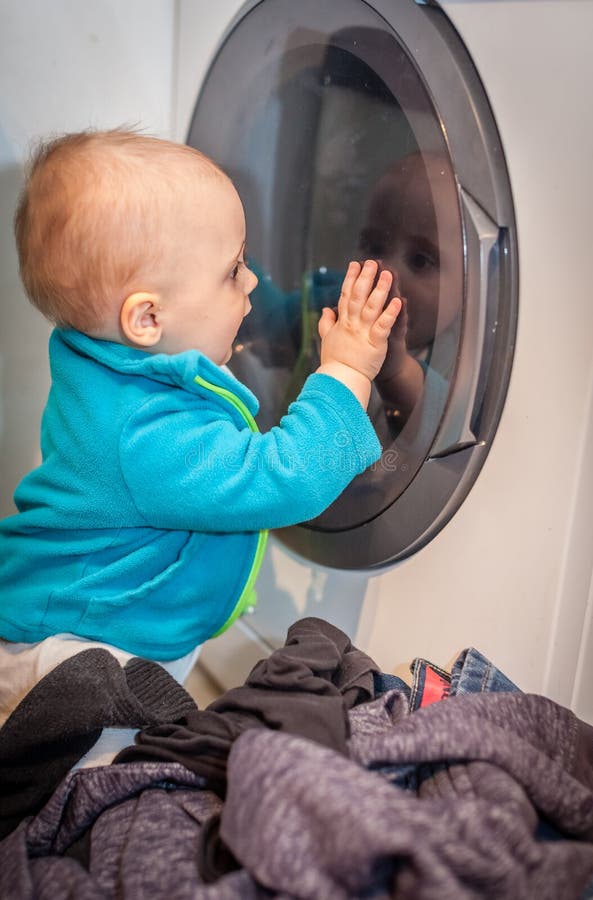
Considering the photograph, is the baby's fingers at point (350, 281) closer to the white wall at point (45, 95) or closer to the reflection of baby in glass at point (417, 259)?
the reflection of baby in glass at point (417, 259)

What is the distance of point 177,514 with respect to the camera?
0.74 meters

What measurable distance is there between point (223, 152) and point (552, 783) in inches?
29.0

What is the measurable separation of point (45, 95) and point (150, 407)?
0.45 metres

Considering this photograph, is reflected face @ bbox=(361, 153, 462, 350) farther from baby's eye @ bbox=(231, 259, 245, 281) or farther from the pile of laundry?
the pile of laundry

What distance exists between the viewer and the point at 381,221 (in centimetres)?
82

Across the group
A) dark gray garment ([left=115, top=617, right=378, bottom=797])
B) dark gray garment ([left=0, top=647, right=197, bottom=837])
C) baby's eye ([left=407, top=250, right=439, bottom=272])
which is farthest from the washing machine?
dark gray garment ([left=0, top=647, right=197, bottom=837])

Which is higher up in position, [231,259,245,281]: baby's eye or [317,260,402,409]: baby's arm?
[231,259,245,281]: baby's eye

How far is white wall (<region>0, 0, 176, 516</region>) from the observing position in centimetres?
93

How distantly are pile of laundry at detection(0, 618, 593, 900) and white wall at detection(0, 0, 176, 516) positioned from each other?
0.40m

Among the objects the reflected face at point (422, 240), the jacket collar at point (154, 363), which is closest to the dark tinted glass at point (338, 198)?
the reflected face at point (422, 240)

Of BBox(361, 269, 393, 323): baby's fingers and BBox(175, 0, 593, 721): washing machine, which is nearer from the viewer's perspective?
BBox(175, 0, 593, 721): washing machine

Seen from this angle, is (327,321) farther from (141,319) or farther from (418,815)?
(418,815)

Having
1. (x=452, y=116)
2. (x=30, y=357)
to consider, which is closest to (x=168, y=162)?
(x=452, y=116)

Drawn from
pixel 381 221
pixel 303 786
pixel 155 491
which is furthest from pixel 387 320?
pixel 303 786
